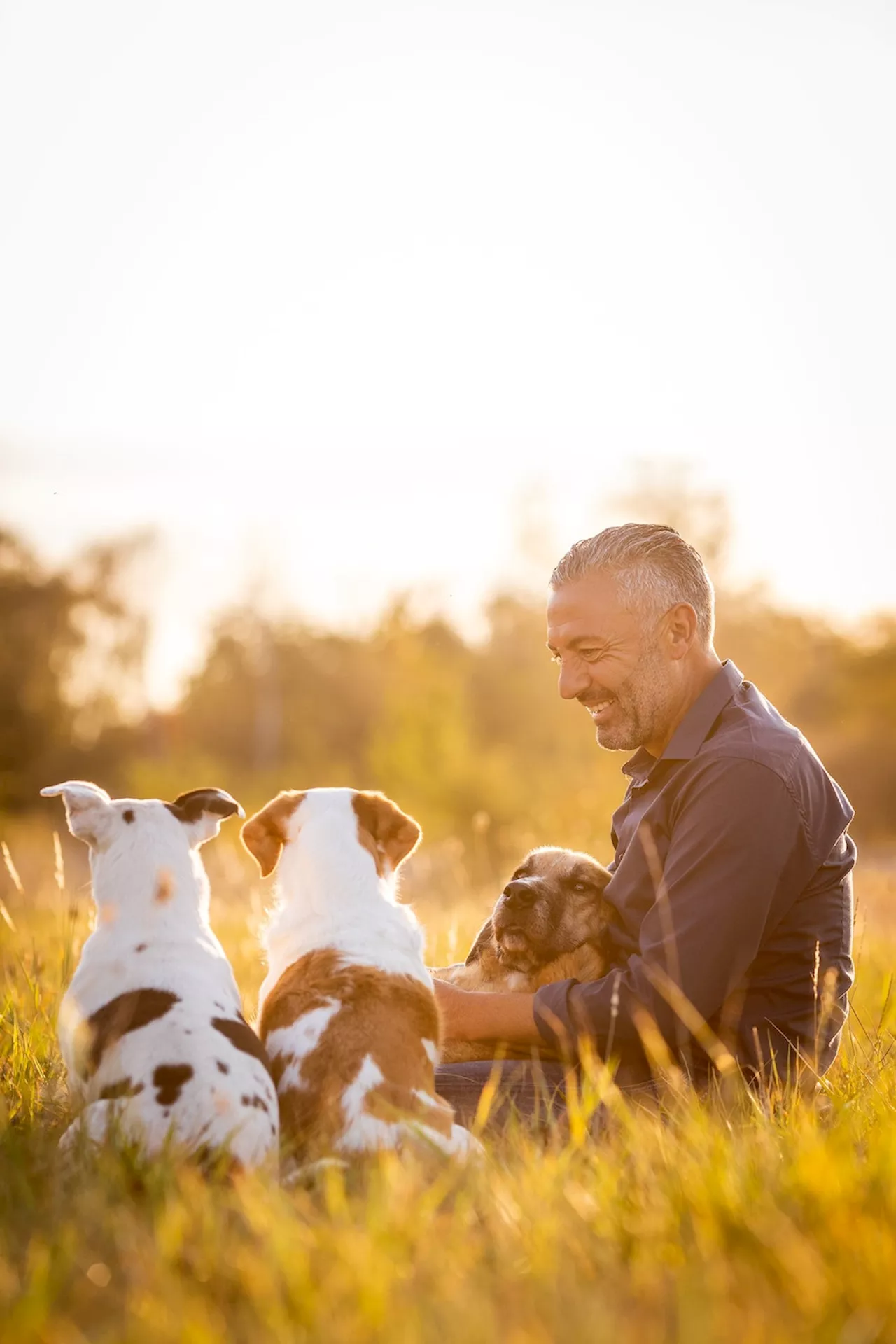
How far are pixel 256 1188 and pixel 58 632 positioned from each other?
35.8 m

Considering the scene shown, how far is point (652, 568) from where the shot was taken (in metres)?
4.93

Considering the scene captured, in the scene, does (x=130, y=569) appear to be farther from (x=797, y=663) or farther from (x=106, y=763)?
(x=797, y=663)

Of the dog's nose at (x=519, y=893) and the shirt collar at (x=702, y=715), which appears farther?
the dog's nose at (x=519, y=893)

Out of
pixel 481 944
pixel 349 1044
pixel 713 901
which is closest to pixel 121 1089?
pixel 349 1044

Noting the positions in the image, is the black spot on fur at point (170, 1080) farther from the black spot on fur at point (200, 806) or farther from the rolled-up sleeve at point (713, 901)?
the rolled-up sleeve at point (713, 901)

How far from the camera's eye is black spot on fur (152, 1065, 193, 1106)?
3.50 m

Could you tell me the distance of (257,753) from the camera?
4981 cm

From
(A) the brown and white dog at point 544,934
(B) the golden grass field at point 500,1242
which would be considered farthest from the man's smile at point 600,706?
(B) the golden grass field at point 500,1242

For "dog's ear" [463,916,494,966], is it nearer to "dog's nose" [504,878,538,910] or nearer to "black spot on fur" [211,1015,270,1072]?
"dog's nose" [504,878,538,910]

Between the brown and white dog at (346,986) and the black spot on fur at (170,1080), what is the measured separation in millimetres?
422

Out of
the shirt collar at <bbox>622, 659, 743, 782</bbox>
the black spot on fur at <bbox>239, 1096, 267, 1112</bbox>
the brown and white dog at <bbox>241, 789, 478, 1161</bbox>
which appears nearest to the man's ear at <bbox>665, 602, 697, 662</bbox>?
the shirt collar at <bbox>622, 659, 743, 782</bbox>

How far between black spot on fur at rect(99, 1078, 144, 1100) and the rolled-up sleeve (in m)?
1.57

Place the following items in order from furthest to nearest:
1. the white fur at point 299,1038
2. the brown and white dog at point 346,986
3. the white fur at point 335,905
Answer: the white fur at point 335,905 < the white fur at point 299,1038 < the brown and white dog at point 346,986

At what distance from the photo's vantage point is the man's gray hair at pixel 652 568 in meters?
4.90
